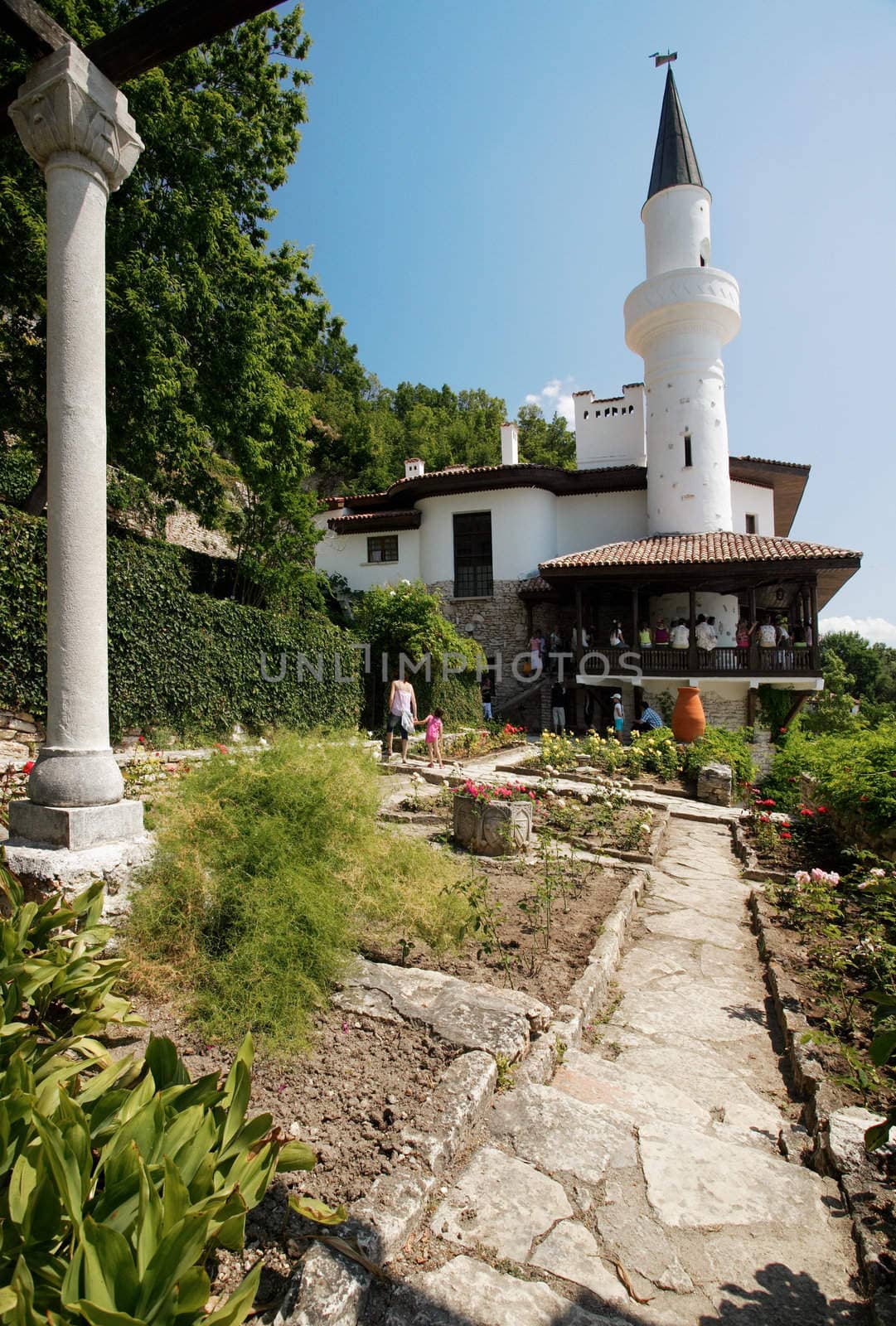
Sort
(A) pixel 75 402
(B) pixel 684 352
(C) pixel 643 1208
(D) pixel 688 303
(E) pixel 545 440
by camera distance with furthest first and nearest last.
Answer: (E) pixel 545 440
(B) pixel 684 352
(D) pixel 688 303
(A) pixel 75 402
(C) pixel 643 1208

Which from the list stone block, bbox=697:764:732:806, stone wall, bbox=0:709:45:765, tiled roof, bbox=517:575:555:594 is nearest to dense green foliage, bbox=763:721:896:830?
stone block, bbox=697:764:732:806

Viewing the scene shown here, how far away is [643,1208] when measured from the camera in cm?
220

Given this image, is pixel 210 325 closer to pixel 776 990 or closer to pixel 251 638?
pixel 251 638

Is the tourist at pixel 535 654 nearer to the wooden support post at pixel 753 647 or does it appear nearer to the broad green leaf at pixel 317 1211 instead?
the wooden support post at pixel 753 647

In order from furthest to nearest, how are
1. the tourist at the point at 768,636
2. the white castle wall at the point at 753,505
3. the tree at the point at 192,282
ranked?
the white castle wall at the point at 753,505 → the tourist at the point at 768,636 → the tree at the point at 192,282

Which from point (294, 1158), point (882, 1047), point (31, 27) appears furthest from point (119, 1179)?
point (31, 27)

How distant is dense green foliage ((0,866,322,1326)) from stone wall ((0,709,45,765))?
652 centimetres

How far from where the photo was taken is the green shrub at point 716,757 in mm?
11438

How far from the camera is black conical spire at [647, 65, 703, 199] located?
818 inches

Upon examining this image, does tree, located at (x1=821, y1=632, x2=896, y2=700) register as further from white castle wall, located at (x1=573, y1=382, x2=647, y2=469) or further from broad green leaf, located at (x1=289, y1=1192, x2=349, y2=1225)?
broad green leaf, located at (x1=289, y1=1192, x2=349, y2=1225)

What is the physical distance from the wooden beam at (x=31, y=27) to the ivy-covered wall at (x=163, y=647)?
17.9 feet

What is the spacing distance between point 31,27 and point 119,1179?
17.0 ft

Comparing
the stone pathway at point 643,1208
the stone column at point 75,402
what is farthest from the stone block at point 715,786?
the stone column at point 75,402

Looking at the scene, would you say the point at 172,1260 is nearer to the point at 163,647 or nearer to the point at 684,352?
the point at 163,647
